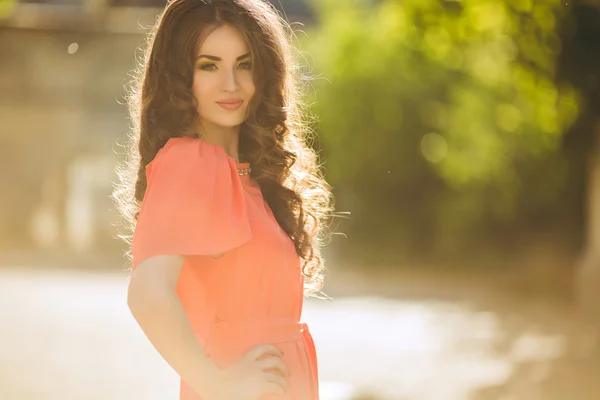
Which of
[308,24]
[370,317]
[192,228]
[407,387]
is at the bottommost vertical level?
[192,228]

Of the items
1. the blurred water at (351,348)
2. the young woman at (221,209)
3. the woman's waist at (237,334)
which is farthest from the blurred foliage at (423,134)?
the woman's waist at (237,334)

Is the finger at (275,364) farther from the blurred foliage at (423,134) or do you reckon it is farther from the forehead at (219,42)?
the blurred foliage at (423,134)

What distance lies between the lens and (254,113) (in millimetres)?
1791

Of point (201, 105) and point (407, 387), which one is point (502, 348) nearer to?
point (407, 387)

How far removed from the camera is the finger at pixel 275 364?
157 cm

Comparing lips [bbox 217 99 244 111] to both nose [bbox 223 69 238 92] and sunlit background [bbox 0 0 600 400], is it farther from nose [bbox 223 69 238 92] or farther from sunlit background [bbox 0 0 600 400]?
sunlit background [bbox 0 0 600 400]

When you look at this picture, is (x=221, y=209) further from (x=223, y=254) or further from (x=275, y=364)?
(x=275, y=364)

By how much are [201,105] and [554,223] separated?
1427 centimetres

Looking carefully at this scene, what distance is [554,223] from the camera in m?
15.3

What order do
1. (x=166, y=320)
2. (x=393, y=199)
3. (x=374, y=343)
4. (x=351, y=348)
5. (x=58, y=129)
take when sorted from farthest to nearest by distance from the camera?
(x=58, y=129) → (x=393, y=199) → (x=374, y=343) → (x=351, y=348) → (x=166, y=320)

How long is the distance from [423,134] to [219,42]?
1460cm

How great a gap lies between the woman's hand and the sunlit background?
2343 millimetres

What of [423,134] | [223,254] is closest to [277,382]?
[223,254]

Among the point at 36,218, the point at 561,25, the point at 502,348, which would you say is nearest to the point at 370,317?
the point at 502,348
